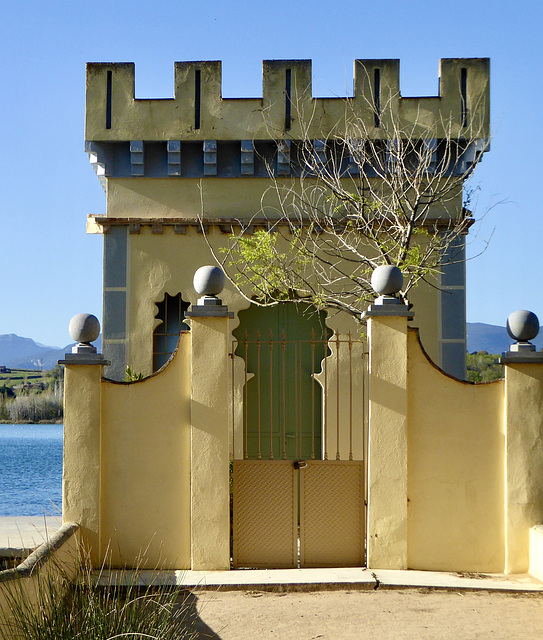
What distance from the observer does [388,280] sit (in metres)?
9.19

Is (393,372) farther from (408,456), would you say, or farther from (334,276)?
(334,276)

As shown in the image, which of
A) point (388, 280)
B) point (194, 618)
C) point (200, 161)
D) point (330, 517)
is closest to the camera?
point (194, 618)

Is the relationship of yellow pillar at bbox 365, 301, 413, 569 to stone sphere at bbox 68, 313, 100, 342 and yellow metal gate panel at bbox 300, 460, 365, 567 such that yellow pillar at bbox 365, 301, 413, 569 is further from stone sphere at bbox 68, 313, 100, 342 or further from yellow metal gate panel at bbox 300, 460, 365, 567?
stone sphere at bbox 68, 313, 100, 342

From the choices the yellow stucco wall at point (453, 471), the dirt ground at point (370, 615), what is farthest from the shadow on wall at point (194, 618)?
the yellow stucco wall at point (453, 471)

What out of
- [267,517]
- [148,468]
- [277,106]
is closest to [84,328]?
[148,468]

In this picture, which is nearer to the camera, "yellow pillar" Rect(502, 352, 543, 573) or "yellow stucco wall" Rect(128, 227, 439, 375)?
"yellow pillar" Rect(502, 352, 543, 573)

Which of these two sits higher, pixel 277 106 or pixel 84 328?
pixel 277 106

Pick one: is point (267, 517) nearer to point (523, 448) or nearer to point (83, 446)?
point (83, 446)

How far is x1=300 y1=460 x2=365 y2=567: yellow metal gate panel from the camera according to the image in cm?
928

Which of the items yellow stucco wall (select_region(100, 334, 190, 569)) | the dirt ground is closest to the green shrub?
the dirt ground

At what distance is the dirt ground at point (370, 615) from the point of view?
282 inches

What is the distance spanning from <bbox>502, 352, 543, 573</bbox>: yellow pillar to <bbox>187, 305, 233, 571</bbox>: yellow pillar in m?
2.86

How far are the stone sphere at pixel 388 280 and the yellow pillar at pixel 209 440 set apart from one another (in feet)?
5.22

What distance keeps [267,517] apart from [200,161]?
300 inches
